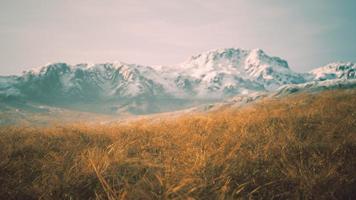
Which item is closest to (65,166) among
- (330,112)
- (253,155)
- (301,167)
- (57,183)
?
(57,183)

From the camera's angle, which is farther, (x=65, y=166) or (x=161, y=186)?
(x=65, y=166)

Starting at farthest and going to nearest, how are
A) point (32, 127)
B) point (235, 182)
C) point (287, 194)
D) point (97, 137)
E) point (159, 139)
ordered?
point (32, 127), point (97, 137), point (159, 139), point (235, 182), point (287, 194)

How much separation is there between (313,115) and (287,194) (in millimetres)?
4928

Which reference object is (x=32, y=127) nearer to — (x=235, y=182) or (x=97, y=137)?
(x=97, y=137)

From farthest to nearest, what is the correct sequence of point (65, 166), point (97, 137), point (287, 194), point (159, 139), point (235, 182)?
point (97, 137)
point (159, 139)
point (65, 166)
point (235, 182)
point (287, 194)

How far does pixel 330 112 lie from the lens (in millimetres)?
7668

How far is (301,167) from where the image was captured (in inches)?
150

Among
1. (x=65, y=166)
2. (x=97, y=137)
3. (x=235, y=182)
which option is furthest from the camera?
(x=97, y=137)

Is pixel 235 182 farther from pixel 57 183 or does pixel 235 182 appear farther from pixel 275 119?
pixel 275 119

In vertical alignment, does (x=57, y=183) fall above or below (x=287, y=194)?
above

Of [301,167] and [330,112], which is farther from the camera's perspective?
[330,112]

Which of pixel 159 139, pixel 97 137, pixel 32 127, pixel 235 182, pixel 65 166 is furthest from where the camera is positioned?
pixel 32 127

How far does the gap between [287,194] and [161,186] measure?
1.82m

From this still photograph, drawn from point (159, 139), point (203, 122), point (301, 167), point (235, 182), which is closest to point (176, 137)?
point (159, 139)
